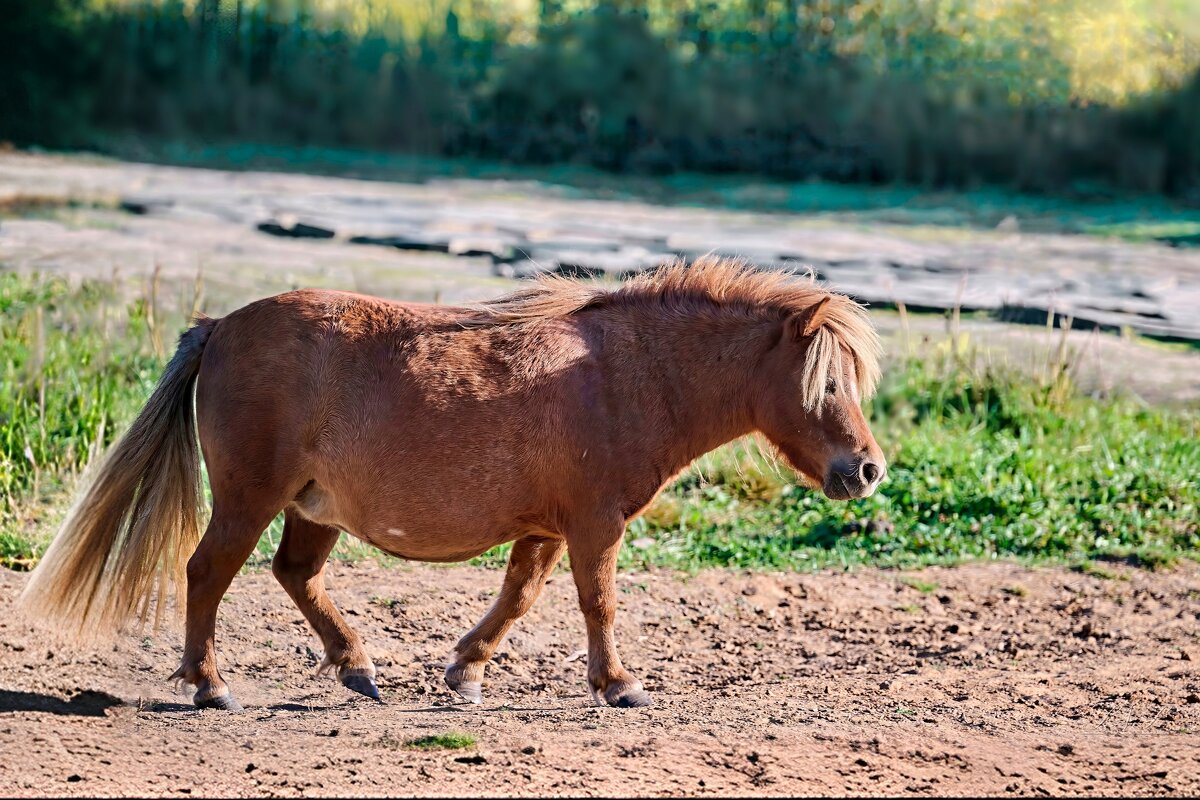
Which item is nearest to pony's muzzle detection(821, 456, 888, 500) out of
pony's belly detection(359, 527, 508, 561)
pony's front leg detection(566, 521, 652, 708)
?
pony's front leg detection(566, 521, 652, 708)

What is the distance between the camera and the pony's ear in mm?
5035

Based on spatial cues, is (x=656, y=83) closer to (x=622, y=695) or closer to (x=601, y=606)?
(x=601, y=606)

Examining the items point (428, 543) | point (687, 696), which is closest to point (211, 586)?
point (428, 543)

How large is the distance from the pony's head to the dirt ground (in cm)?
89

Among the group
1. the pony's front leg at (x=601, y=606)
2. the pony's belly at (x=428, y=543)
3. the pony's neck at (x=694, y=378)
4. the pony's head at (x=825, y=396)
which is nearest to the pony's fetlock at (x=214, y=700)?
the pony's belly at (x=428, y=543)

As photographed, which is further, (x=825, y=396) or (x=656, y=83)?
(x=656, y=83)

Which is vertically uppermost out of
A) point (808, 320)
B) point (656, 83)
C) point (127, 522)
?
point (656, 83)

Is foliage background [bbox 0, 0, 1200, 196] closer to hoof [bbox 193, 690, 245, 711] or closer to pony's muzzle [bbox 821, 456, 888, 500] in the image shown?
pony's muzzle [bbox 821, 456, 888, 500]

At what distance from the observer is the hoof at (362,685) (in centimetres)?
544

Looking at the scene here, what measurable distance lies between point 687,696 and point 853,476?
1.23 meters

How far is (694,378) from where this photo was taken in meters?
5.23

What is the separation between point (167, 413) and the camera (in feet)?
17.2

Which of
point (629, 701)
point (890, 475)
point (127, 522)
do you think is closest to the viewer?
point (629, 701)

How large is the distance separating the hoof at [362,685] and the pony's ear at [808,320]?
210 cm
